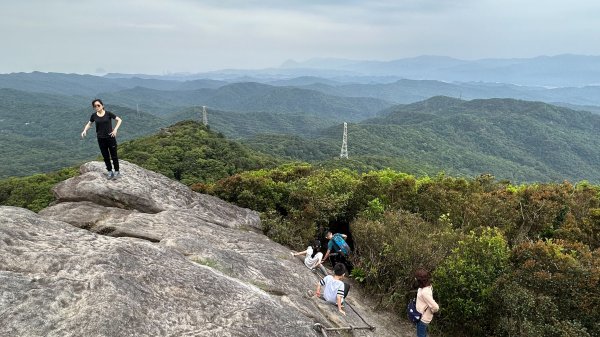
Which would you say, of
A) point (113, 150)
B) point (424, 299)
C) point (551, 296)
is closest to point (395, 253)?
point (424, 299)

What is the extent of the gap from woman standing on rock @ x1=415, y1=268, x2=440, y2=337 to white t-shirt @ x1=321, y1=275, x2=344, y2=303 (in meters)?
2.37

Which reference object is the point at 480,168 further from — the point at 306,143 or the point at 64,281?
the point at 64,281

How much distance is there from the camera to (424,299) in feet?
34.8

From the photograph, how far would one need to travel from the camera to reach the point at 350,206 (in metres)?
22.6

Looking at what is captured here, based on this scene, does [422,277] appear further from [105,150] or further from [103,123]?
[105,150]

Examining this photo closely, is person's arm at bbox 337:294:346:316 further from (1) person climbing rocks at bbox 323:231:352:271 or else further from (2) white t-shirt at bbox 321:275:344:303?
(1) person climbing rocks at bbox 323:231:352:271

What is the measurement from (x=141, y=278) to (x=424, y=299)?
7.28m

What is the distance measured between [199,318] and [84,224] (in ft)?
22.6

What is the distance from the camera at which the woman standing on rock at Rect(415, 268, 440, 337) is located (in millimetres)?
10250

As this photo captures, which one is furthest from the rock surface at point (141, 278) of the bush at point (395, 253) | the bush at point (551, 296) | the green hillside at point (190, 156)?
the green hillside at point (190, 156)

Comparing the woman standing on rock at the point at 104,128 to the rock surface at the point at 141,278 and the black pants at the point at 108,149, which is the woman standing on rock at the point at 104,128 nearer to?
the black pants at the point at 108,149

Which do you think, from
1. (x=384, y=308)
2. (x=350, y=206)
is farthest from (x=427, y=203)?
(x=384, y=308)

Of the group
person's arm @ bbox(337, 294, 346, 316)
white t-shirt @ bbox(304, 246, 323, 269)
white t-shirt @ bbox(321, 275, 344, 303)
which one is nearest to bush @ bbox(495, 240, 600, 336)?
person's arm @ bbox(337, 294, 346, 316)

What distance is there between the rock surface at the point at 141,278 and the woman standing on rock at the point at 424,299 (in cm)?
188
